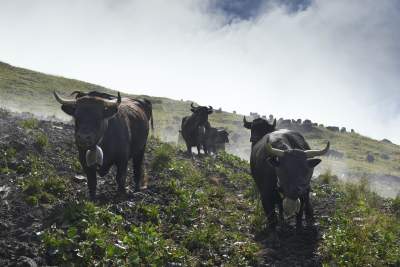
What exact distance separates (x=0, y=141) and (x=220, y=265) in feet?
25.0

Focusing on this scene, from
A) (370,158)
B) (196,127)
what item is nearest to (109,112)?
(196,127)

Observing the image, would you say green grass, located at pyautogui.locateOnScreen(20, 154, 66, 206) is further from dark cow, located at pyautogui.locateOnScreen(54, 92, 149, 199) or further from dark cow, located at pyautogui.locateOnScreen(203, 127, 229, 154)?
dark cow, located at pyautogui.locateOnScreen(203, 127, 229, 154)

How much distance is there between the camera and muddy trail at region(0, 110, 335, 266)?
784 centimetres

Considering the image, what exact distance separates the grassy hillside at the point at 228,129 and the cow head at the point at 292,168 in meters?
29.4

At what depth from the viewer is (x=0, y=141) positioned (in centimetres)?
1301

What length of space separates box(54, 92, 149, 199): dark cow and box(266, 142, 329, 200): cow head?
3246 millimetres

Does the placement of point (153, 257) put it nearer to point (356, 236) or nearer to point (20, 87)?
point (356, 236)

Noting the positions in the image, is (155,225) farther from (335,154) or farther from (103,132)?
(335,154)

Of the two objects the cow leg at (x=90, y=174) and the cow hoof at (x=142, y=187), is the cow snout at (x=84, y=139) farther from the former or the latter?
the cow hoof at (x=142, y=187)

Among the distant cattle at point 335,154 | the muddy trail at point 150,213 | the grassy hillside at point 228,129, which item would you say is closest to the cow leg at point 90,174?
the muddy trail at point 150,213

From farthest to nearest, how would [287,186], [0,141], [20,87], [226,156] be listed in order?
[20,87]
[226,156]
[0,141]
[287,186]

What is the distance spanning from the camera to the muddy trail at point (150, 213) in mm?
7840

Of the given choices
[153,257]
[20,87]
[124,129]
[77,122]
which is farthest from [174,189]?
[20,87]

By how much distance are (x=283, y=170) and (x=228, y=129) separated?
50.8 meters
